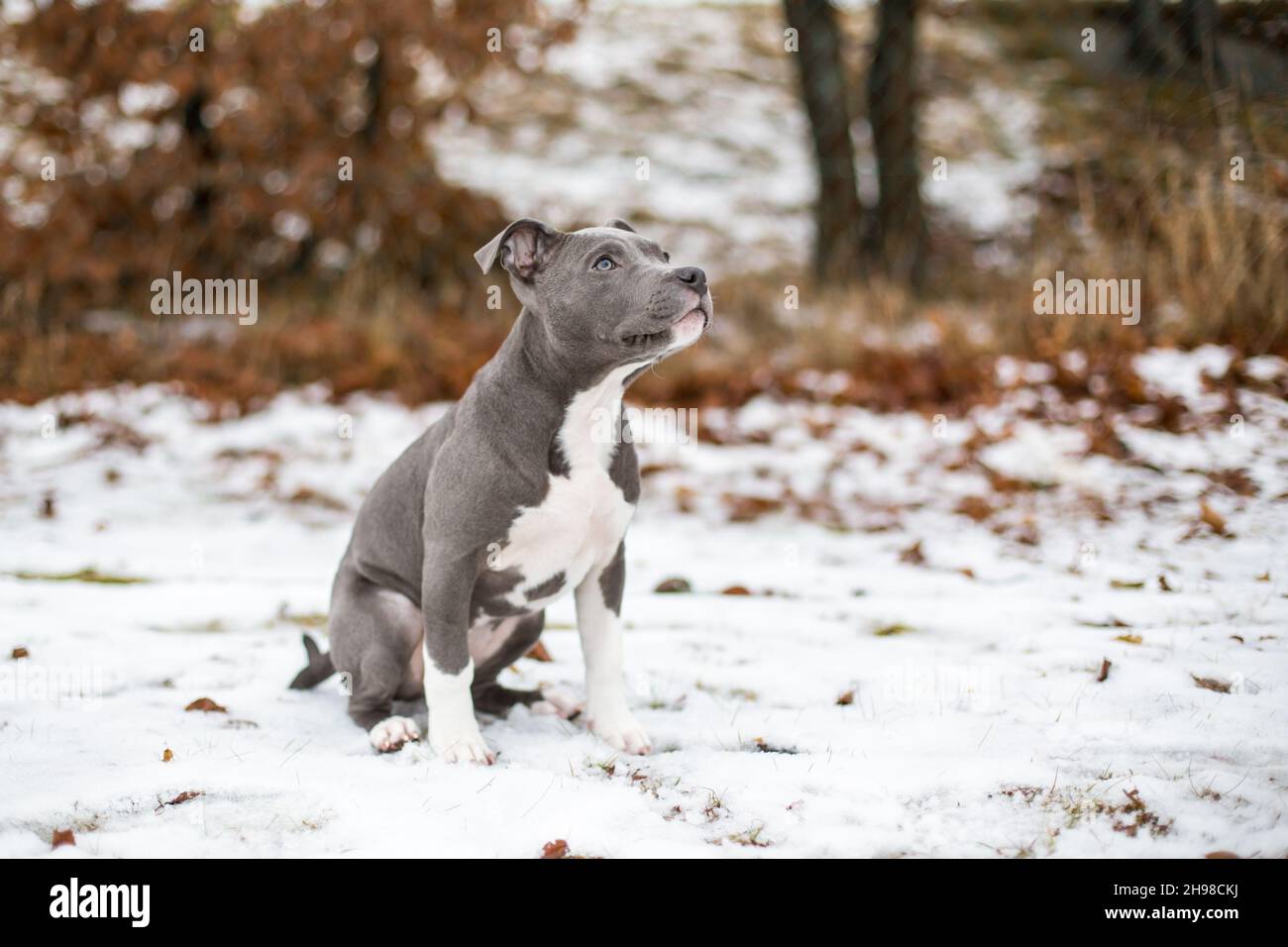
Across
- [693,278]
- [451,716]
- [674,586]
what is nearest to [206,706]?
[451,716]

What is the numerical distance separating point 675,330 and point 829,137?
7871mm

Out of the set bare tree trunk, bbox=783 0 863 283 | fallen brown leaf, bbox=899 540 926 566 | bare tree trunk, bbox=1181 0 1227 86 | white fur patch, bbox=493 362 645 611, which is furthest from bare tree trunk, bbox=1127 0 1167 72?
white fur patch, bbox=493 362 645 611

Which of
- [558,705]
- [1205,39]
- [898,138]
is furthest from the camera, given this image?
[898,138]

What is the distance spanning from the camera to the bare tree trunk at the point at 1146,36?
29.4 ft

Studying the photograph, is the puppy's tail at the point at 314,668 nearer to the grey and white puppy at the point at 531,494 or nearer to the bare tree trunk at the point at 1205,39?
the grey and white puppy at the point at 531,494

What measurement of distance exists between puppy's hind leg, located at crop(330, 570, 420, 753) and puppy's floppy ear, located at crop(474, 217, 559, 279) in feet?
3.78

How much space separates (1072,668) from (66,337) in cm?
811

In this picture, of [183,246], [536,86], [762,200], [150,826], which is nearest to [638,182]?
[762,200]

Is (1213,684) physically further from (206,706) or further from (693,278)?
(206,706)

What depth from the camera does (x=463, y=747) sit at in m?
3.15

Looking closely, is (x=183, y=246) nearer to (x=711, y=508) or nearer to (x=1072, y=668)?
(x=711, y=508)

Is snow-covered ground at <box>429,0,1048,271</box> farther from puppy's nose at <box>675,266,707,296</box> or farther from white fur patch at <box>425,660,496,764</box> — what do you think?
white fur patch at <box>425,660,496,764</box>

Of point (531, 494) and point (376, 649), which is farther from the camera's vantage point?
point (376, 649)

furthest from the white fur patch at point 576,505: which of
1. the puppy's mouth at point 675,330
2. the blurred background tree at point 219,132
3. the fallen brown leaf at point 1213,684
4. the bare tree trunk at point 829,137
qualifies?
the bare tree trunk at point 829,137
